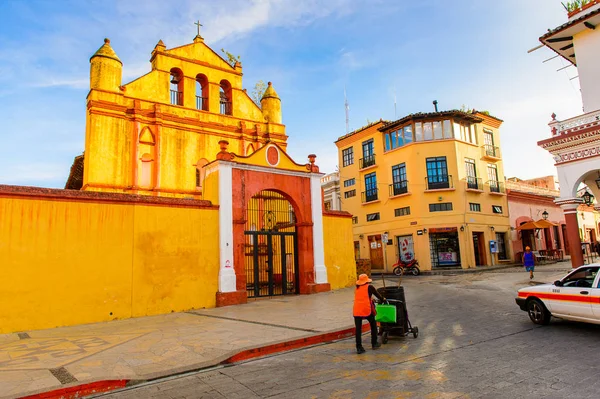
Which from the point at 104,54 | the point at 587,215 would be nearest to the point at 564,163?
the point at 104,54

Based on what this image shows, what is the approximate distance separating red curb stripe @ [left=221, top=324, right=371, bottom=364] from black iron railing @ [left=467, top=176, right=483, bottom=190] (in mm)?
24349

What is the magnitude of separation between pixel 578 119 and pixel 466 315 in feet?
37.5

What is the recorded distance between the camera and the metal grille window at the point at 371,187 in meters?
32.8

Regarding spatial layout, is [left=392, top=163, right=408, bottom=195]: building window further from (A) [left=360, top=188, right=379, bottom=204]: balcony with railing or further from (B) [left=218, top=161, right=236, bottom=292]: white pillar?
(B) [left=218, top=161, right=236, bottom=292]: white pillar

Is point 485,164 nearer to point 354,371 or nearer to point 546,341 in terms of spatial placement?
point 546,341

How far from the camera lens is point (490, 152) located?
3219cm

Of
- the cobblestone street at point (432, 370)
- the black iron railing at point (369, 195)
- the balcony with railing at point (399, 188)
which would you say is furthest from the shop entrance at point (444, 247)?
the cobblestone street at point (432, 370)

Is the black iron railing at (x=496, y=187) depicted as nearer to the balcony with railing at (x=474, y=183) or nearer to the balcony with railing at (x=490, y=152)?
the balcony with railing at (x=474, y=183)

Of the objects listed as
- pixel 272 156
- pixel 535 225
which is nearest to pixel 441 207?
pixel 535 225

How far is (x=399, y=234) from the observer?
1191 inches

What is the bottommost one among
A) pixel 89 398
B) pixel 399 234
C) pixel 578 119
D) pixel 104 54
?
pixel 89 398

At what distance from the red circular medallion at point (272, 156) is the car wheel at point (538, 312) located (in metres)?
10.0

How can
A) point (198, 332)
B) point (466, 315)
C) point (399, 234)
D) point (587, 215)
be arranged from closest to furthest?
point (198, 332) < point (466, 315) < point (399, 234) < point (587, 215)

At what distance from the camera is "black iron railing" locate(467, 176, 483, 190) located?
29731 millimetres
